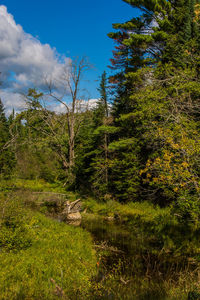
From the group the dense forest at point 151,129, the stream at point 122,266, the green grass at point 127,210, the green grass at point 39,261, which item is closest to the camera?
the stream at point 122,266

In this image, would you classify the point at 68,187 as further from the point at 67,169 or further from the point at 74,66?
the point at 74,66

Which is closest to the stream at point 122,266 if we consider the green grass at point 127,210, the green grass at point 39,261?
the green grass at point 39,261

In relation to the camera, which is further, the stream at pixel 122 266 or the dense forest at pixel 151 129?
the dense forest at pixel 151 129

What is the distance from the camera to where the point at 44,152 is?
127 ft

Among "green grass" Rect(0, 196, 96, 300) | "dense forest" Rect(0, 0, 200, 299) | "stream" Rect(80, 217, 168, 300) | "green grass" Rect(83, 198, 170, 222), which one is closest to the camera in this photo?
"stream" Rect(80, 217, 168, 300)

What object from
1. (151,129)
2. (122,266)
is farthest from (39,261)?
(151,129)

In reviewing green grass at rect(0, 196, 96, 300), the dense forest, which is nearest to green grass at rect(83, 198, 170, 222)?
the dense forest

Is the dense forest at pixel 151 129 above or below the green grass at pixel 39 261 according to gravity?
above

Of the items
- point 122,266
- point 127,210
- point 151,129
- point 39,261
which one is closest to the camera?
point 39,261

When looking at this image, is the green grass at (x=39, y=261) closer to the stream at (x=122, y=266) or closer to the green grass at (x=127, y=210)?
the stream at (x=122, y=266)

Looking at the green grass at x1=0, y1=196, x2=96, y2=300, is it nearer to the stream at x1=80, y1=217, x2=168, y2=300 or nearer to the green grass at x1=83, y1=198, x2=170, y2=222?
the stream at x1=80, y1=217, x2=168, y2=300

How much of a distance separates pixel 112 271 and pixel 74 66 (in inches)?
898

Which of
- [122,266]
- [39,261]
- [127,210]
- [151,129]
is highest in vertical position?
[151,129]

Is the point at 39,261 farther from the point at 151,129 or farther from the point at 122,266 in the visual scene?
the point at 151,129
